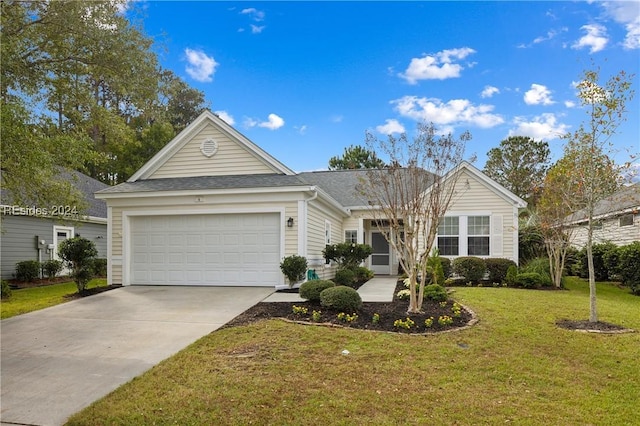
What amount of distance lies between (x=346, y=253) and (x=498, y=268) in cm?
546

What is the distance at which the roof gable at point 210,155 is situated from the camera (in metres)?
13.3

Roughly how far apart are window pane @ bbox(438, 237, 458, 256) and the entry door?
9.24 feet

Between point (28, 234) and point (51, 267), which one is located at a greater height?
point (28, 234)

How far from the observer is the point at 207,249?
12.4 meters

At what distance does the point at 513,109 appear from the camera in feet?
50.4

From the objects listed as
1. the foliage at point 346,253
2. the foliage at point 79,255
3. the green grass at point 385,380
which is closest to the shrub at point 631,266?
the green grass at point 385,380

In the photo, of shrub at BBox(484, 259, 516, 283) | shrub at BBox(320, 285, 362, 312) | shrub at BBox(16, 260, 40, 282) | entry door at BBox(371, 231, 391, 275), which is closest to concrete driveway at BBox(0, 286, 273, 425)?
shrub at BBox(320, 285, 362, 312)

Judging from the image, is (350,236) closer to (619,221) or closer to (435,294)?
(435,294)

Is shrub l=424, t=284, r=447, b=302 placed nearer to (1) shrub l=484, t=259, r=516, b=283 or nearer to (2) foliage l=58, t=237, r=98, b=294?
(1) shrub l=484, t=259, r=516, b=283

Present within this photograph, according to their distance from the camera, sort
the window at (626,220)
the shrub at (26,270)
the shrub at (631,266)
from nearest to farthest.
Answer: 1. the shrub at (631,266)
2. the shrub at (26,270)
3. the window at (626,220)

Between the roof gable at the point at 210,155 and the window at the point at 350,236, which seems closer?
the roof gable at the point at 210,155

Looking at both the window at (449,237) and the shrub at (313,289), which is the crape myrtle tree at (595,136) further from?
the window at (449,237)

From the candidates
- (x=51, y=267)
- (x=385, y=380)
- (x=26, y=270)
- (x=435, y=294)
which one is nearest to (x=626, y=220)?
(x=435, y=294)

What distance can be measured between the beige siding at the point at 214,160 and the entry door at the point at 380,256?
7.30 meters
